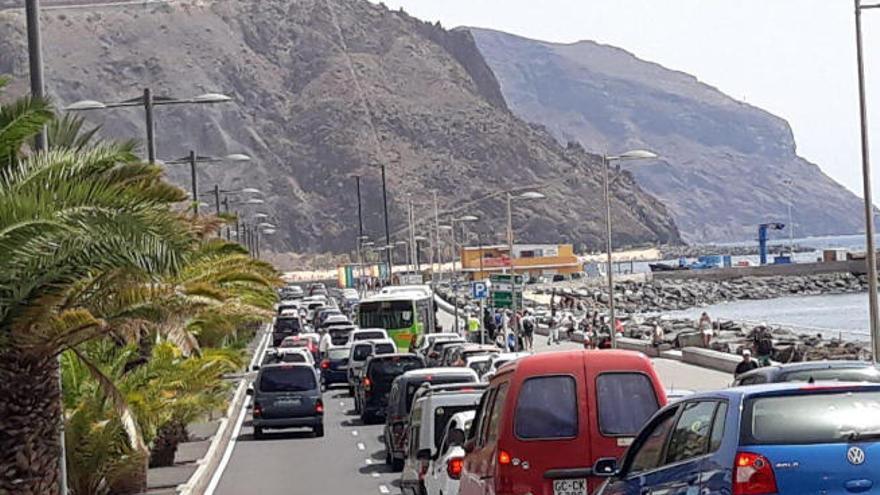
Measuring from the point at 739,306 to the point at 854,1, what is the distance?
380ft

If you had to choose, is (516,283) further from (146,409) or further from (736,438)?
(736,438)

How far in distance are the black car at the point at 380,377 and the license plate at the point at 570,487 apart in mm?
25779

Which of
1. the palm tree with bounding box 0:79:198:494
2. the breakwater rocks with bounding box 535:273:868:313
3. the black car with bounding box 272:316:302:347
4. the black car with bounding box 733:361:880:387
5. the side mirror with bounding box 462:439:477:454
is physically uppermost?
the palm tree with bounding box 0:79:198:494

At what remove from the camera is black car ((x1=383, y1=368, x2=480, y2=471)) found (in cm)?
2877

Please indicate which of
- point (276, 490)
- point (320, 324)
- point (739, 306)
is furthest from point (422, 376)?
point (739, 306)

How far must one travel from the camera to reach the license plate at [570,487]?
1410cm

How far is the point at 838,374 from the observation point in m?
18.9

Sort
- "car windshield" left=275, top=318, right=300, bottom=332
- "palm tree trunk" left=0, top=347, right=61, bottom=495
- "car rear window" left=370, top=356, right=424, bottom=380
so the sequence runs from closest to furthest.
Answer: "palm tree trunk" left=0, top=347, right=61, bottom=495 < "car rear window" left=370, top=356, right=424, bottom=380 < "car windshield" left=275, top=318, right=300, bottom=332

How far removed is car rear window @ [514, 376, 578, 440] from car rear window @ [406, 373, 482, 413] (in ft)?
45.6

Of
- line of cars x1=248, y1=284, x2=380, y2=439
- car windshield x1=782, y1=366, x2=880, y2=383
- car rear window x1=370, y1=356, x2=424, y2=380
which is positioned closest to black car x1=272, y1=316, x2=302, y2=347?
line of cars x1=248, y1=284, x2=380, y2=439

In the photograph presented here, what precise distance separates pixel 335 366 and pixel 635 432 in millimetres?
41312

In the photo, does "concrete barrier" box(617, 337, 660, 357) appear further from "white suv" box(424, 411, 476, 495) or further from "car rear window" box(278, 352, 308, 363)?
"white suv" box(424, 411, 476, 495)

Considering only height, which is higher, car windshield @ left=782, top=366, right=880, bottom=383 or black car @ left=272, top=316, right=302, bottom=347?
car windshield @ left=782, top=366, right=880, bottom=383

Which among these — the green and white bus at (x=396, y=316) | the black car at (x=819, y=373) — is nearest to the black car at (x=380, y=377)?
the black car at (x=819, y=373)
